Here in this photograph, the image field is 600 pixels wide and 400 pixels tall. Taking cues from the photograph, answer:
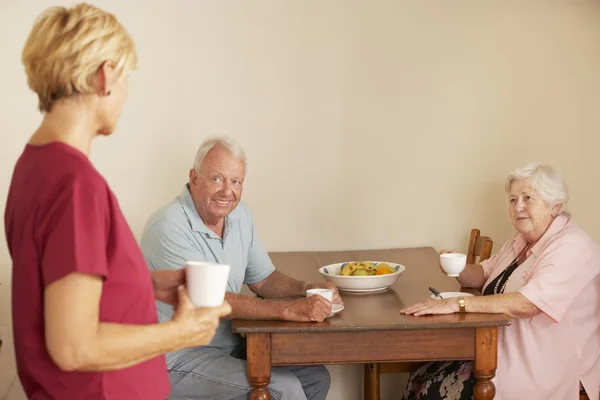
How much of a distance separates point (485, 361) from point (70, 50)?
159cm

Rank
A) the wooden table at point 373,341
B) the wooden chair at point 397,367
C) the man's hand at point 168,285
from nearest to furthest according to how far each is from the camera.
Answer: the man's hand at point 168,285
the wooden table at point 373,341
the wooden chair at point 397,367

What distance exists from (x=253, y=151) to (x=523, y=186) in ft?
3.86

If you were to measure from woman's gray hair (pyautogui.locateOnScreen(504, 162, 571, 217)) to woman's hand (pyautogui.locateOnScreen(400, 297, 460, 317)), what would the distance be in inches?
22.8

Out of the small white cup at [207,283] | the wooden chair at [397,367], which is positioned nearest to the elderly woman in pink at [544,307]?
the wooden chair at [397,367]

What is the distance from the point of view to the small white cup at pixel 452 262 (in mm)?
2658

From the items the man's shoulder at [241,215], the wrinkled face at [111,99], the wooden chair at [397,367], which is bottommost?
the wooden chair at [397,367]

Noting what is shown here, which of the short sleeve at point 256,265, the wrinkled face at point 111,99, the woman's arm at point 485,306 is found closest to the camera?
the wrinkled face at point 111,99

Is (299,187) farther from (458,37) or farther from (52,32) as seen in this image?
(52,32)

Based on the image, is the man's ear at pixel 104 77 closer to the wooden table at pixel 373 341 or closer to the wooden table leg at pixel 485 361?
the wooden table at pixel 373 341

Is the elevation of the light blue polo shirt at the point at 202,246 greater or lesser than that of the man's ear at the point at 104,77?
lesser

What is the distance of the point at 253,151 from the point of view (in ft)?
11.4

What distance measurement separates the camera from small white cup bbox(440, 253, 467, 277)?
2658 millimetres

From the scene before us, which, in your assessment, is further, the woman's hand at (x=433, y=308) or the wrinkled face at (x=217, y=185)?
the wrinkled face at (x=217, y=185)

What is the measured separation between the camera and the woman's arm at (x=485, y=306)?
8.03 ft
